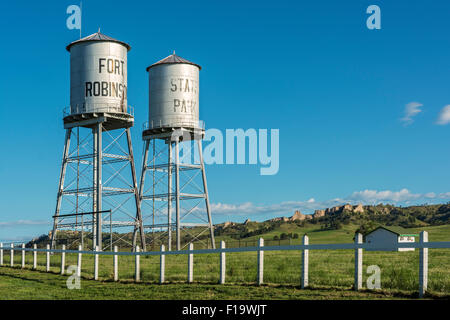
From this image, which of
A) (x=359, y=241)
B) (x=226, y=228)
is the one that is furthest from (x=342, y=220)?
(x=359, y=241)

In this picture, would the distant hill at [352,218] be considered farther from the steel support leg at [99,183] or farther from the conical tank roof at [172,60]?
the steel support leg at [99,183]

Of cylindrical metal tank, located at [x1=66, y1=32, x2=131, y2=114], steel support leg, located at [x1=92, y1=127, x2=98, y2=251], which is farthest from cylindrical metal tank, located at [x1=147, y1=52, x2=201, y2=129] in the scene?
steel support leg, located at [x1=92, y1=127, x2=98, y2=251]

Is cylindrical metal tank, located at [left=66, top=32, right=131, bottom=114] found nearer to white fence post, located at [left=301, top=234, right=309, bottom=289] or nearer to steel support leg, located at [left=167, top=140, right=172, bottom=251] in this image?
steel support leg, located at [left=167, top=140, right=172, bottom=251]

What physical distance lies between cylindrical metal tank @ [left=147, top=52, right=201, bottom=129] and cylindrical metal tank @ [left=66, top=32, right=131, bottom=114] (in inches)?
272

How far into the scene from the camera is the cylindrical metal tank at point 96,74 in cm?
4541

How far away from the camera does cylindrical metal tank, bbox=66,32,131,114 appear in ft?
149

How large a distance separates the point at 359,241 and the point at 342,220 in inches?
5430

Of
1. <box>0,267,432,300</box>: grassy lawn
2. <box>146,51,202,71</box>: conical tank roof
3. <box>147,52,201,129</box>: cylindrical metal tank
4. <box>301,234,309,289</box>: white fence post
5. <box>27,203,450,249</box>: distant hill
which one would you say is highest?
<box>146,51,202,71</box>: conical tank roof

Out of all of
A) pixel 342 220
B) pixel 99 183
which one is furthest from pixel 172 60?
pixel 342 220

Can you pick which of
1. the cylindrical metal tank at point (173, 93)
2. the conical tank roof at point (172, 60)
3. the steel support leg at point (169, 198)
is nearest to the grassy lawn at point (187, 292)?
the cylindrical metal tank at point (173, 93)

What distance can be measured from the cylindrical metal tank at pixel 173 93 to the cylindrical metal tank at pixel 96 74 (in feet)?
22.6

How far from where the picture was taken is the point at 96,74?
45312mm

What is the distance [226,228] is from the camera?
513 ft
